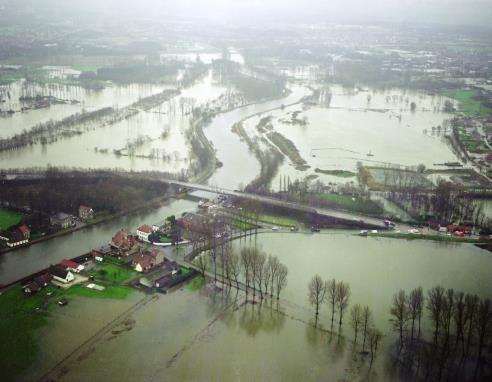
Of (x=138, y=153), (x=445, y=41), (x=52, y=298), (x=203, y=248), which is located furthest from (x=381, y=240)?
(x=445, y=41)

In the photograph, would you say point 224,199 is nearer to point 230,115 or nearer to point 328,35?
point 230,115

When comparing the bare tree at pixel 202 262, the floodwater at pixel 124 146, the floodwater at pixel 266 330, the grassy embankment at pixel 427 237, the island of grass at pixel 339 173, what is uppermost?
the floodwater at pixel 124 146

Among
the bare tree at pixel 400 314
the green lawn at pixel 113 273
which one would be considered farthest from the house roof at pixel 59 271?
the bare tree at pixel 400 314

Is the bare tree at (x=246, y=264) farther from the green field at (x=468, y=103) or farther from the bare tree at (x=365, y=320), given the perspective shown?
the green field at (x=468, y=103)

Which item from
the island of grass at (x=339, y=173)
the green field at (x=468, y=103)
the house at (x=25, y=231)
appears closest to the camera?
the house at (x=25, y=231)

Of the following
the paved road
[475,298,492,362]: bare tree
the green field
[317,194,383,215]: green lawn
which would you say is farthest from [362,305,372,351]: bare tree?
the green field

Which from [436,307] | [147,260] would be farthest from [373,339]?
[147,260]

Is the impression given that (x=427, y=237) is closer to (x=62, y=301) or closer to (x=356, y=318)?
(x=356, y=318)
